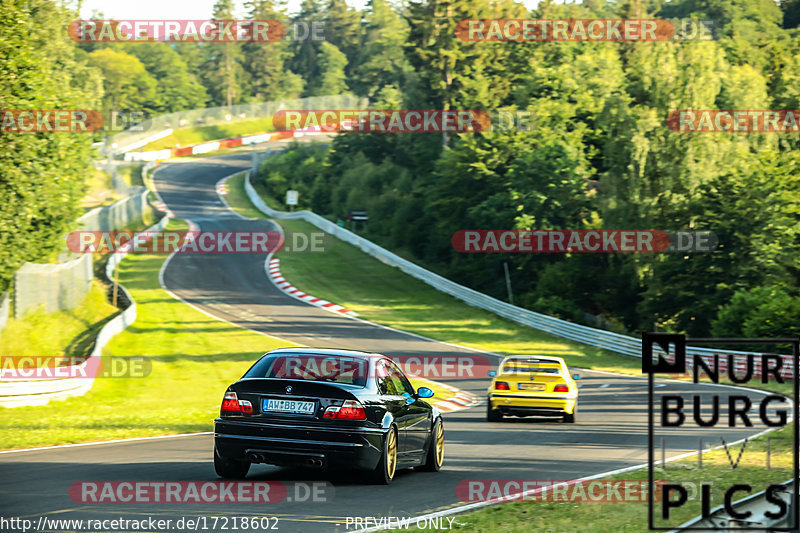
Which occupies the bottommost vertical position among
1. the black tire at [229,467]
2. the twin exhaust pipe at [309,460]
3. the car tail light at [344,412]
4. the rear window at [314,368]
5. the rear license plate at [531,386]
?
the rear license plate at [531,386]

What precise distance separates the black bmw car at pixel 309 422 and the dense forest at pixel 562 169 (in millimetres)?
23356

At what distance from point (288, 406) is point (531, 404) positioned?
30.7ft

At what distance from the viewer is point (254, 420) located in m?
9.49

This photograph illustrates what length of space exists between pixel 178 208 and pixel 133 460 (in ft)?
199

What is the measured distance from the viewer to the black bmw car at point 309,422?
9359mm

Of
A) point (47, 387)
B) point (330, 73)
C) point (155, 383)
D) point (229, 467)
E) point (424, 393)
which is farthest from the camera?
point (330, 73)

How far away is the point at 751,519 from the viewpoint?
274 inches

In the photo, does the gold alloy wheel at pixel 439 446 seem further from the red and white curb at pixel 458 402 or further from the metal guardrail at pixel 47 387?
the metal guardrail at pixel 47 387

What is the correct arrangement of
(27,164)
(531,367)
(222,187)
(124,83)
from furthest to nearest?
1. (124,83)
2. (222,187)
3. (27,164)
4. (531,367)

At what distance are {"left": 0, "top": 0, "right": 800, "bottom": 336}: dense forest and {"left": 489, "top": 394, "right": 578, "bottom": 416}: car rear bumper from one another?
1768 centimetres

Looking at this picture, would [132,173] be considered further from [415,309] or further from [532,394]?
[532,394]

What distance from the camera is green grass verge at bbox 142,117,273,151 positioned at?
111 meters

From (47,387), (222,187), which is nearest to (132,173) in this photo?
(222,187)

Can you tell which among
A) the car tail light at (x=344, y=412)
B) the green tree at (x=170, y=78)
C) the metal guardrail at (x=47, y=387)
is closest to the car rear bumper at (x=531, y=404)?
the car tail light at (x=344, y=412)
